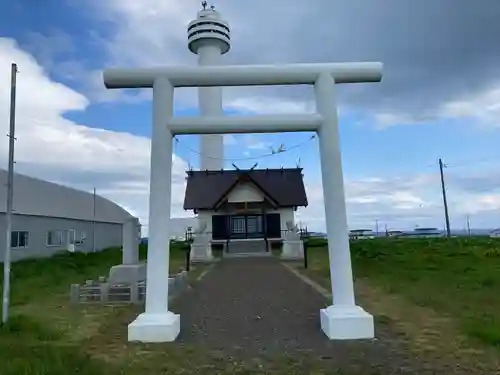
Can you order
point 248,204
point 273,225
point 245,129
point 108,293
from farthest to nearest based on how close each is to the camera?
point 273,225, point 248,204, point 108,293, point 245,129

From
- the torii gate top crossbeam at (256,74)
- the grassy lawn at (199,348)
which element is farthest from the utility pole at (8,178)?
the torii gate top crossbeam at (256,74)

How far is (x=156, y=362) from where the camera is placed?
5.60 metres

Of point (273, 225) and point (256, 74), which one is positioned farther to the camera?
point (273, 225)

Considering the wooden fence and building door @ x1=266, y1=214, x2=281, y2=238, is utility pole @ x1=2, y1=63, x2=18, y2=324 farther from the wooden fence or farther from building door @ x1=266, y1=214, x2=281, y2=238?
building door @ x1=266, y1=214, x2=281, y2=238

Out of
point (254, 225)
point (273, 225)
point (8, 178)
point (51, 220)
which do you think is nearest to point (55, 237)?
point (51, 220)

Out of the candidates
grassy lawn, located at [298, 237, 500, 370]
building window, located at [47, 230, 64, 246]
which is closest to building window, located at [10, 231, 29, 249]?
building window, located at [47, 230, 64, 246]

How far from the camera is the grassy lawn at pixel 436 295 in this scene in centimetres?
677

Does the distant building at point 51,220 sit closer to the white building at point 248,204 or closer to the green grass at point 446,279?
the white building at point 248,204

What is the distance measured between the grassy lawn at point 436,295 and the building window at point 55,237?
550 inches

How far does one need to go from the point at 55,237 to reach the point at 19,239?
389cm

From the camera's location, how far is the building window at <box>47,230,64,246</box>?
24.0 metres

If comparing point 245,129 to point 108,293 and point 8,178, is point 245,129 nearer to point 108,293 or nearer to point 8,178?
point 8,178

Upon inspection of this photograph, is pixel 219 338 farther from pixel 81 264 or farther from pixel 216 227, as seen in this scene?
pixel 216 227

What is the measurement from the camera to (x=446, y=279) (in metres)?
13.0
